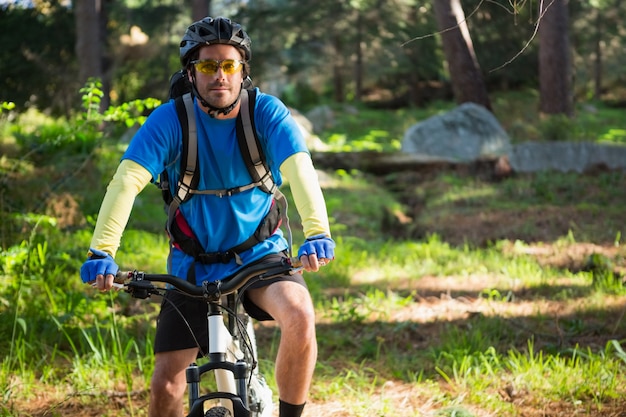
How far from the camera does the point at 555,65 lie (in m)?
17.5

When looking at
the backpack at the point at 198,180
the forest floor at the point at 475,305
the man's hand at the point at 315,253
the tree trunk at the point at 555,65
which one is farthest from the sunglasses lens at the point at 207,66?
the tree trunk at the point at 555,65

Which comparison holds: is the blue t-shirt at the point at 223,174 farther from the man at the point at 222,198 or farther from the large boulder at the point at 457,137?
the large boulder at the point at 457,137

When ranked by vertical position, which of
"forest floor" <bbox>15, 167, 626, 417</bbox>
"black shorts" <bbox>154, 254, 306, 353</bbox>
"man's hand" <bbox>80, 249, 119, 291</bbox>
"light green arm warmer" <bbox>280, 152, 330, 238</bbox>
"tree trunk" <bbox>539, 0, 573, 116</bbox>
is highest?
"tree trunk" <bbox>539, 0, 573, 116</bbox>

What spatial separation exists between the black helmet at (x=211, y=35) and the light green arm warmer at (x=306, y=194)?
65 centimetres

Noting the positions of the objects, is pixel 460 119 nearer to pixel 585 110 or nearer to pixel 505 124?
pixel 505 124

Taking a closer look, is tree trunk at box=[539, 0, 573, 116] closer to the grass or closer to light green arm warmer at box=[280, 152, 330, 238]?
the grass

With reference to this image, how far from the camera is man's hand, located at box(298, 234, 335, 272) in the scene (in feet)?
10.1

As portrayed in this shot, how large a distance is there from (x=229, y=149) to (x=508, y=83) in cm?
2652

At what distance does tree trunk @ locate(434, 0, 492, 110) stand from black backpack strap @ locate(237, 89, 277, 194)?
44.6 ft

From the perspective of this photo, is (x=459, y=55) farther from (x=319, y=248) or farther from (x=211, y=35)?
(x=319, y=248)

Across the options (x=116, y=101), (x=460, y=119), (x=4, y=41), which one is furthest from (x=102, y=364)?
(x=116, y=101)

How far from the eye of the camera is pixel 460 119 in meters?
16.9

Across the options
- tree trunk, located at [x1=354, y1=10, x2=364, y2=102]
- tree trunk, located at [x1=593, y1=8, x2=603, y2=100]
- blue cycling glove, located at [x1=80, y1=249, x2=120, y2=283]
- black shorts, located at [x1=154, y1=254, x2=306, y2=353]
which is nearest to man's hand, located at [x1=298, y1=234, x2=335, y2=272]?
black shorts, located at [x1=154, y1=254, x2=306, y2=353]

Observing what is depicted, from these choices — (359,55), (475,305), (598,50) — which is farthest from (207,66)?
(598,50)
